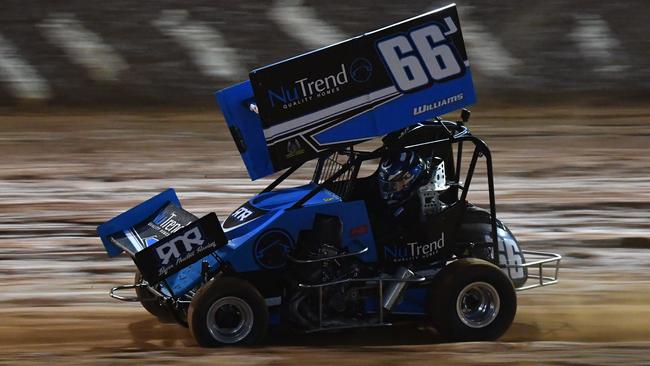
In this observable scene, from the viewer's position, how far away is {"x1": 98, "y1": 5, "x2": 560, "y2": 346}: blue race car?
8250 millimetres

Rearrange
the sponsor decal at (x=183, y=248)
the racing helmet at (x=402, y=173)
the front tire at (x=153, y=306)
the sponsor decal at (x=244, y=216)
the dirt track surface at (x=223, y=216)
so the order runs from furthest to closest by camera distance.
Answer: the front tire at (x=153, y=306), the sponsor decal at (x=244, y=216), the racing helmet at (x=402, y=173), the sponsor decal at (x=183, y=248), the dirt track surface at (x=223, y=216)

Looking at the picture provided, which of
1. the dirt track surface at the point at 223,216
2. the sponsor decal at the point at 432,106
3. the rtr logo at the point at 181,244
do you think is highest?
the sponsor decal at the point at 432,106

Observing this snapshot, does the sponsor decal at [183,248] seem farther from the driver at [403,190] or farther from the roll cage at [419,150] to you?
the driver at [403,190]

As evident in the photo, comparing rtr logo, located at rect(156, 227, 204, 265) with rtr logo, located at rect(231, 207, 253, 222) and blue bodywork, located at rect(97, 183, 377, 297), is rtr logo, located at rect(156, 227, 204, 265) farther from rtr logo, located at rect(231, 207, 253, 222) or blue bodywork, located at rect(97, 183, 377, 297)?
rtr logo, located at rect(231, 207, 253, 222)

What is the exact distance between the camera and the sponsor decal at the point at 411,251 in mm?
8789

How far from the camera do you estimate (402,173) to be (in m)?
8.72

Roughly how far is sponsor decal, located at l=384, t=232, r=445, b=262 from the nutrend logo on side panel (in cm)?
140

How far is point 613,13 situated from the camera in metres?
24.7

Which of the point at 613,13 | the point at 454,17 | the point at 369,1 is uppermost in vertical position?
the point at 454,17

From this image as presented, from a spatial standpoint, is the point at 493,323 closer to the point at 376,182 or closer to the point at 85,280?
the point at 376,182

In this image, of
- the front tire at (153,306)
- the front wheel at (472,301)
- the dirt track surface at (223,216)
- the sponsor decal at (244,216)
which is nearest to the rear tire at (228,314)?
the dirt track surface at (223,216)

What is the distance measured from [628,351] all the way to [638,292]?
118 inches

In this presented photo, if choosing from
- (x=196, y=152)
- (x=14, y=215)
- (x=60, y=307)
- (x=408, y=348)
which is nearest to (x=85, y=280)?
(x=60, y=307)

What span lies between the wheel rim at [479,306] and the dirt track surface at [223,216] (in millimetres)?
327
